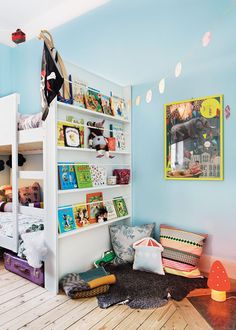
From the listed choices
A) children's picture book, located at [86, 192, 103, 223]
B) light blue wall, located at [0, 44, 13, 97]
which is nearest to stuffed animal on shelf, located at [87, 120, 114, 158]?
children's picture book, located at [86, 192, 103, 223]

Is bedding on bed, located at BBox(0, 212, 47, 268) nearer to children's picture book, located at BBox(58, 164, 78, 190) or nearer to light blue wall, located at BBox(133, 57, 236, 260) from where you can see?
children's picture book, located at BBox(58, 164, 78, 190)

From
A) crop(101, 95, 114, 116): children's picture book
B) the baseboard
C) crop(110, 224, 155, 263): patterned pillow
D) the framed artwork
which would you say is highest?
crop(101, 95, 114, 116): children's picture book

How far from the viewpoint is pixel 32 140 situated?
6.91ft

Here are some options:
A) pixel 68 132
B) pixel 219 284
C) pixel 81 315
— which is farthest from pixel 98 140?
pixel 219 284

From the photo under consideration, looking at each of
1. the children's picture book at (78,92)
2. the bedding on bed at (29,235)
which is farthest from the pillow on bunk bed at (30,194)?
the children's picture book at (78,92)

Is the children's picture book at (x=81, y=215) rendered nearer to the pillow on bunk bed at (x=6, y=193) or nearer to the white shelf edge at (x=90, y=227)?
the white shelf edge at (x=90, y=227)

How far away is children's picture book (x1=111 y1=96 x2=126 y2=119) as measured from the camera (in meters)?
2.56

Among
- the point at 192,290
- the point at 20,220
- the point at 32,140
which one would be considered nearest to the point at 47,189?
the point at 32,140

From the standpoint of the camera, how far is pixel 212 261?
217cm

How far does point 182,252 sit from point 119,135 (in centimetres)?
129

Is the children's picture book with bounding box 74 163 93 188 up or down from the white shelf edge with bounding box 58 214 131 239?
up

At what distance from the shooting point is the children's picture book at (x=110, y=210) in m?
2.44

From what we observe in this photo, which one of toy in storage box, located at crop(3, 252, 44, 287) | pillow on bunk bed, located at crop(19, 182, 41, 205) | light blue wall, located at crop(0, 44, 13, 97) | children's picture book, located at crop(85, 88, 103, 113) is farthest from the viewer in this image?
light blue wall, located at crop(0, 44, 13, 97)

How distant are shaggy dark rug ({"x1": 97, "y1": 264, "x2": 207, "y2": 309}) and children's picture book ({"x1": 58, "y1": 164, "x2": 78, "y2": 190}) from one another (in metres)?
0.84
